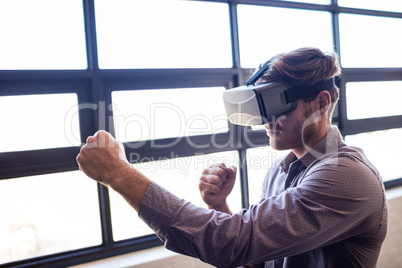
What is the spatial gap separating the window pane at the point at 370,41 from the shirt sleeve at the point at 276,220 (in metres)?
1.74

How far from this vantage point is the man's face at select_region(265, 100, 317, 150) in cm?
101

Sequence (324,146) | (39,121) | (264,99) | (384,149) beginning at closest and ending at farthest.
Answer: (264,99) < (324,146) < (39,121) < (384,149)

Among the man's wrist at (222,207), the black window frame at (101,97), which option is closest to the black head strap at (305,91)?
the man's wrist at (222,207)

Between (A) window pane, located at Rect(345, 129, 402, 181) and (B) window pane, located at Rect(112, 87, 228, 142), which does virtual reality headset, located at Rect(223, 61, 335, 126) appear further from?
(A) window pane, located at Rect(345, 129, 402, 181)

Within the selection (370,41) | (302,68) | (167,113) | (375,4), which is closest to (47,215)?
(167,113)

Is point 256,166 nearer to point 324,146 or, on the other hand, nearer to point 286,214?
point 324,146

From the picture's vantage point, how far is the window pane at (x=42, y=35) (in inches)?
53.3

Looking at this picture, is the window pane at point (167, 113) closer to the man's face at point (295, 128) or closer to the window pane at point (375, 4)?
the man's face at point (295, 128)

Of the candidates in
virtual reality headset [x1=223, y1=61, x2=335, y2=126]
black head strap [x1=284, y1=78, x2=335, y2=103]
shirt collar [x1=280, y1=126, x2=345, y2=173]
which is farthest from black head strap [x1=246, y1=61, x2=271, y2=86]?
shirt collar [x1=280, y1=126, x2=345, y2=173]

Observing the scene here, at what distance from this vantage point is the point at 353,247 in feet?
2.94

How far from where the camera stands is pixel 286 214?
0.78m

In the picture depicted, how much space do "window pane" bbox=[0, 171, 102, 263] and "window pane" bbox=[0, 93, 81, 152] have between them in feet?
0.54

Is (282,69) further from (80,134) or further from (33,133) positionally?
(33,133)

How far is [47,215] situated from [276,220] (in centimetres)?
119
